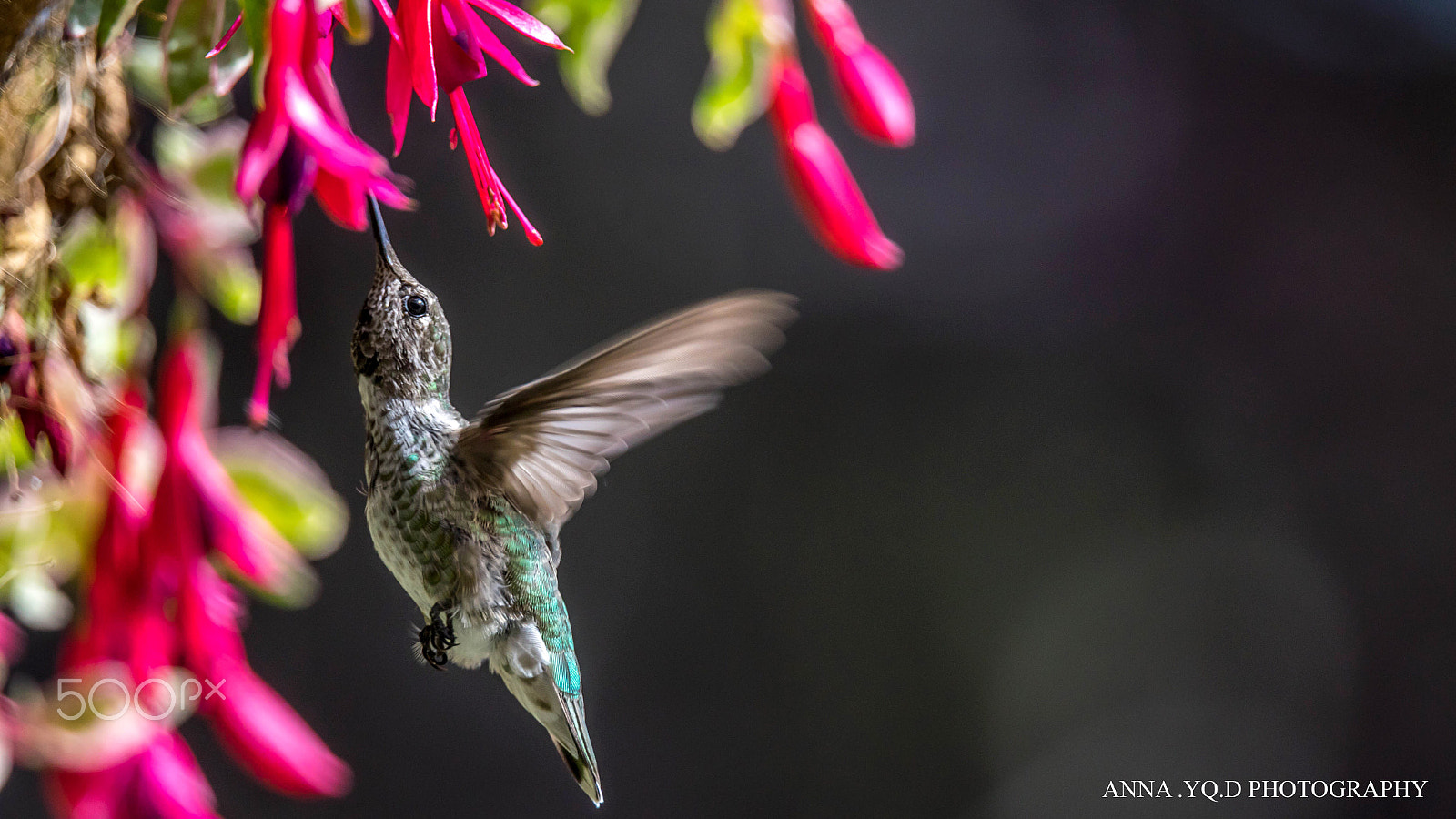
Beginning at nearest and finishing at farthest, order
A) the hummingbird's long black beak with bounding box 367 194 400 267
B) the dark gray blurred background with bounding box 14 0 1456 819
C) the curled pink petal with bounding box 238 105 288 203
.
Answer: the curled pink petal with bounding box 238 105 288 203 → the hummingbird's long black beak with bounding box 367 194 400 267 → the dark gray blurred background with bounding box 14 0 1456 819

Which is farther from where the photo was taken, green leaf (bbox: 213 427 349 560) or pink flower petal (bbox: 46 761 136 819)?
green leaf (bbox: 213 427 349 560)

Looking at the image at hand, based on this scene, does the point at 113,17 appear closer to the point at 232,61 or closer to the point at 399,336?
the point at 232,61

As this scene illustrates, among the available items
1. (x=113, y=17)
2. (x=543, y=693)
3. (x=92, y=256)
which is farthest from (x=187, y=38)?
(x=543, y=693)

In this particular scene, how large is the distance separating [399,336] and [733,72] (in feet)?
0.69

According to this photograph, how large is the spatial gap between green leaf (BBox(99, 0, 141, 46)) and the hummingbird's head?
0.11 meters

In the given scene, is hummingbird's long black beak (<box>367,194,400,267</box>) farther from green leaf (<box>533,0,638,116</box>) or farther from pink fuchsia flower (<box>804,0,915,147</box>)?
pink fuchsia flower (<box>804,0,915,147</box>)

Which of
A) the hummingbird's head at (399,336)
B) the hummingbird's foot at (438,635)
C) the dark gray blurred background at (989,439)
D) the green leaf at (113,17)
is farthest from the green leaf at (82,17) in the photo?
the dark gray blurred background at (989,439)

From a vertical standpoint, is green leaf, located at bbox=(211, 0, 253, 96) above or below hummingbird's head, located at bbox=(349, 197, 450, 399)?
above

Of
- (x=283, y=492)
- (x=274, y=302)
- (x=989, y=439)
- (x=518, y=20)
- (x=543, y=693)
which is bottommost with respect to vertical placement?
(x=989, y=439)

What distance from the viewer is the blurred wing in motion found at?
1.52 feet

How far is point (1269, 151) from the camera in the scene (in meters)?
2.50

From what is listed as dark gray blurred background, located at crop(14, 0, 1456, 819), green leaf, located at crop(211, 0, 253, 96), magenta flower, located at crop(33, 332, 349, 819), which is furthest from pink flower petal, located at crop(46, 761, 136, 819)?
dark gray blurred background, located at crop(14, 0, 1456, 819)

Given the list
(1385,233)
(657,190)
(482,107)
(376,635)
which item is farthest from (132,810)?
(1385,233)

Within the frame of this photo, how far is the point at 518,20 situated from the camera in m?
0.38
